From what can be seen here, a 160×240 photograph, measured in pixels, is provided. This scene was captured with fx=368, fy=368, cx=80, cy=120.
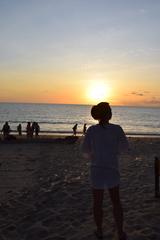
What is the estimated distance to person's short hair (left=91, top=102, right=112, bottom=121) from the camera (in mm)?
5125

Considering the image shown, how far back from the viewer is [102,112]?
16.9 ft

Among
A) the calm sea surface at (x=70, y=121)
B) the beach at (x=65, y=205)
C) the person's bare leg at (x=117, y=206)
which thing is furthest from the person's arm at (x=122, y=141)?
the calm sea surface at (x=70, y=121)

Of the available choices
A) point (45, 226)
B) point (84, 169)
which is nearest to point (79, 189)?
point (45, 226)

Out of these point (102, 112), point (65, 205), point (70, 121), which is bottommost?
point (70, 121)

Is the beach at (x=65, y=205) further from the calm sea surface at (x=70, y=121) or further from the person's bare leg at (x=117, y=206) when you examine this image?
the calm sea surface at (x=70, y=121)

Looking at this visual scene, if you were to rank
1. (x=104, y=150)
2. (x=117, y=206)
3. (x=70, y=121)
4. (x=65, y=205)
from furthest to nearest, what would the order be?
(x=70, y=121), (x=65, y=205), (x=117, y=206), (x=104, y=150)

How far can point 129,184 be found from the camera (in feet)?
31.5

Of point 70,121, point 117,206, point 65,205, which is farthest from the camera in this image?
point 70,121

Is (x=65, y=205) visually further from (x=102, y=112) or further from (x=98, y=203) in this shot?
(x=102, y=112)

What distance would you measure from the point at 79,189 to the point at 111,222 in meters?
3.09

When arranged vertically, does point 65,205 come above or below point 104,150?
below

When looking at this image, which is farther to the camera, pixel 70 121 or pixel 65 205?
pixel 70 121

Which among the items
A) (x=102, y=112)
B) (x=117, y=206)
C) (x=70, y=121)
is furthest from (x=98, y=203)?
(x=70, y=121)

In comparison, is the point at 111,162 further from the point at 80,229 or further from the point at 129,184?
the point at 129,184
